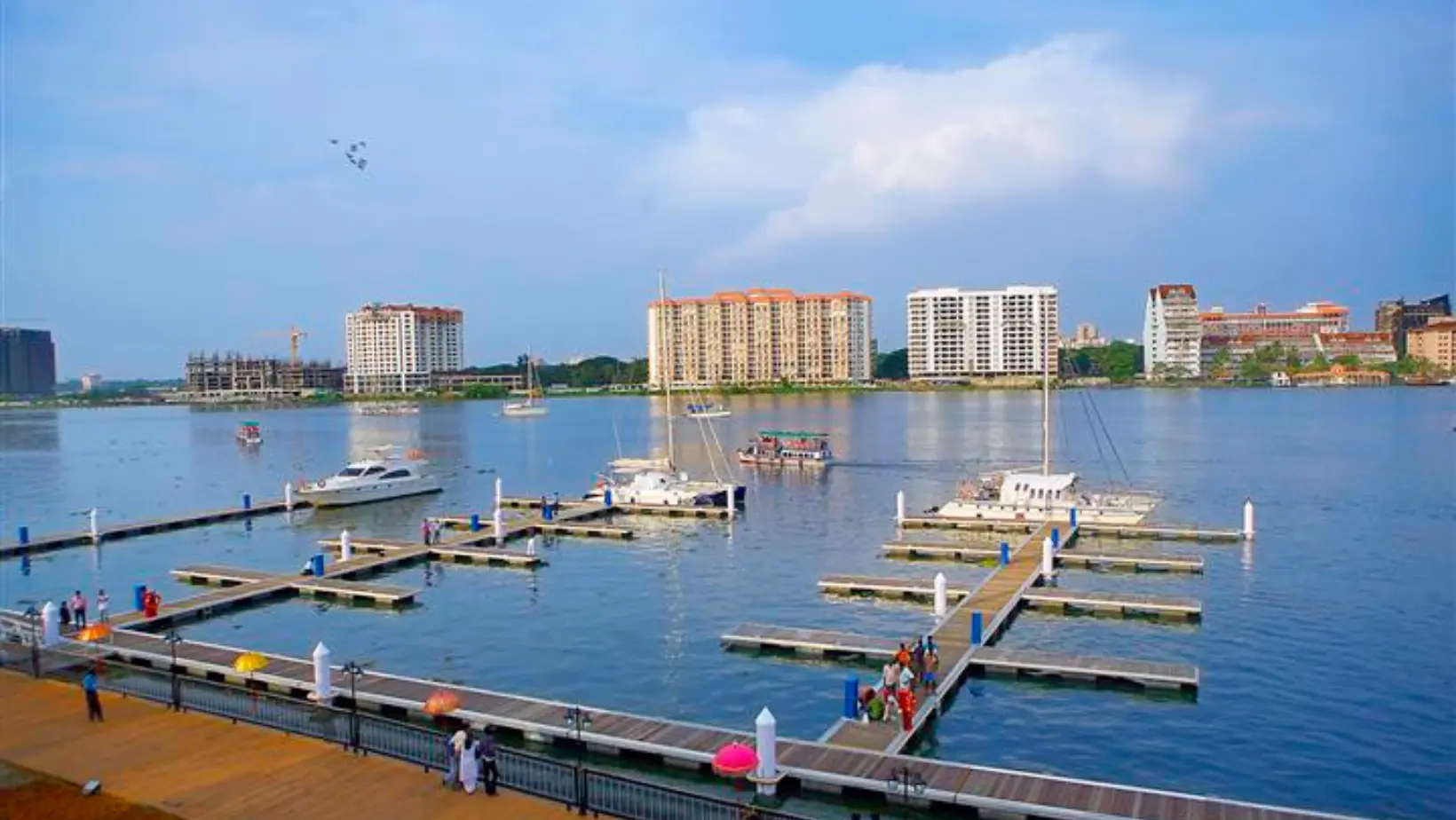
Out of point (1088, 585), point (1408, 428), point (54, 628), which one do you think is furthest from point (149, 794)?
point (1408, 428)

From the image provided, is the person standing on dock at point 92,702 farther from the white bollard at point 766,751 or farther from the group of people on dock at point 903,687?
the group of people on dock at point 903,687

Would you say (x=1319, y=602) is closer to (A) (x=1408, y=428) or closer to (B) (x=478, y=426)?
(A) (x=1408, y=428)

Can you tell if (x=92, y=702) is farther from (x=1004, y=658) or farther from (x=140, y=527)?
(x=140, y=527)

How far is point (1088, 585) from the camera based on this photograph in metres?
44.8

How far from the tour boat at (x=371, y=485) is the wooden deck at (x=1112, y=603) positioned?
50.4m

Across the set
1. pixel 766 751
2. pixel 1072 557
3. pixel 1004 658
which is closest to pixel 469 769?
pixel 766 751

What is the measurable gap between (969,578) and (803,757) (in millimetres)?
25460

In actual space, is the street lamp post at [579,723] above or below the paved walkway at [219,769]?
below

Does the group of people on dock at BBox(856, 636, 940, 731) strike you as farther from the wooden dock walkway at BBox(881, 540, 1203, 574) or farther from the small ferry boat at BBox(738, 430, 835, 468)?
the small ferry boat at BBox(738, 430, 835, 468)

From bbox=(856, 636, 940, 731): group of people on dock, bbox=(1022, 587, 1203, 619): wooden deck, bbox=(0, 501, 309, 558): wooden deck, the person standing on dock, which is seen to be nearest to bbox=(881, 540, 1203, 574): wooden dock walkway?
bbox=(1022, 587, 1203, 619): wooden deck

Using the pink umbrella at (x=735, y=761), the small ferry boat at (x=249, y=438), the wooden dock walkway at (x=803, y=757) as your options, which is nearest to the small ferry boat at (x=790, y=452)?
the wooden dock walkway at (x=803, y=757)

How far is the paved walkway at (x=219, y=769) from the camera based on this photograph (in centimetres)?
1792

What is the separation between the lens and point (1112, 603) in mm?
39000

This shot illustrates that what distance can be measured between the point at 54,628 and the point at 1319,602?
4377cm
